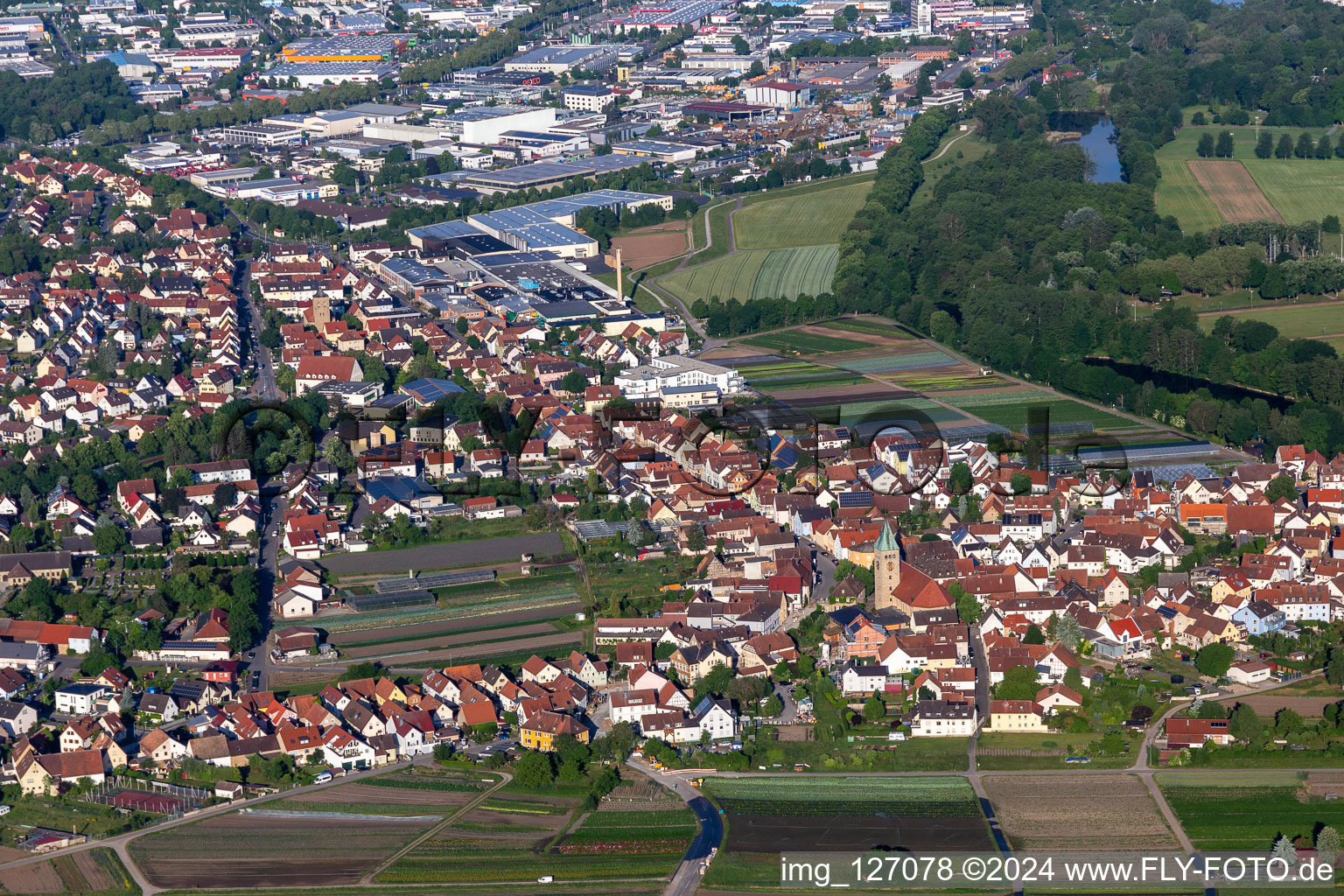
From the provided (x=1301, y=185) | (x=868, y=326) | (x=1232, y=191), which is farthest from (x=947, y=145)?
(x=868, y=326)

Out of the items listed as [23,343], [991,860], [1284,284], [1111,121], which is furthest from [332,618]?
[1111,121]

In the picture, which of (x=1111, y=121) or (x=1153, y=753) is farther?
(x=1111, y=121)

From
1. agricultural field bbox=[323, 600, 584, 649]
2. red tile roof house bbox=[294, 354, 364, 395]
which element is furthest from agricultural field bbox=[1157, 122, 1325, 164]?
agricultural field bbox=[323, 600, 584, 649]

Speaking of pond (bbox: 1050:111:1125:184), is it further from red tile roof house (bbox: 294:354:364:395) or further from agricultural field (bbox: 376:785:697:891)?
agricultural field (bbox: 376:785:697:891)

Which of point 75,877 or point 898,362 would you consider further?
point 898,362

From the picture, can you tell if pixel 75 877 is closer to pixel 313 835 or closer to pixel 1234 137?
pixel 313 835

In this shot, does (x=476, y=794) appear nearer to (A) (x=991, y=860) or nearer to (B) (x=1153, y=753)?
(A) (x=991, y=860)
